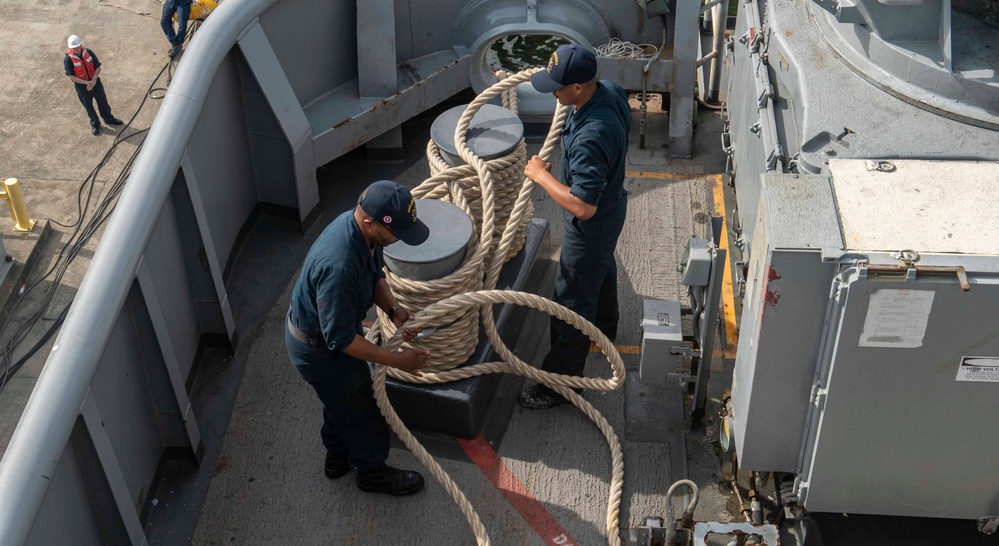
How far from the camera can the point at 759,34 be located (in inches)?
204

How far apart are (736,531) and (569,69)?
2.00 meters

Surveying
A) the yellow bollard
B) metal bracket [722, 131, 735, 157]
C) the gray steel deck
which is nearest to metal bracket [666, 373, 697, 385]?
the gray steel deck

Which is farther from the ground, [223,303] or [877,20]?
[877,20]

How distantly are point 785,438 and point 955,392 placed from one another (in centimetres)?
64

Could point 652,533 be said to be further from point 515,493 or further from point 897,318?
point 897,318

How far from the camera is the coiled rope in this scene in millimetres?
4344

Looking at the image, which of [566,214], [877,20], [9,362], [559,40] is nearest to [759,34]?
[877,20]

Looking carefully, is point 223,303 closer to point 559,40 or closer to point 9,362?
point 9,362

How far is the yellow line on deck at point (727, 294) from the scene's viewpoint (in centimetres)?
546

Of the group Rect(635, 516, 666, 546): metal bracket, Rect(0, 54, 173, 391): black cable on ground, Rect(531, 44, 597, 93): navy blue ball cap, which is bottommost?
Rect(0, 54, 173, 391): black cable on ground

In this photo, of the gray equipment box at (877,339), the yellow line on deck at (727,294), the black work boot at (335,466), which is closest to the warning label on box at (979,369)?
the gray equipment box at (877,339)

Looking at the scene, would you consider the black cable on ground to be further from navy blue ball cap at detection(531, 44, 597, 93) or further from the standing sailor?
navy blue ball cap at detection(531, 44, 597, 93)

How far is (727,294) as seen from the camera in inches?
232

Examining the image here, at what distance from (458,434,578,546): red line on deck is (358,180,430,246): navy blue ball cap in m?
1.37
